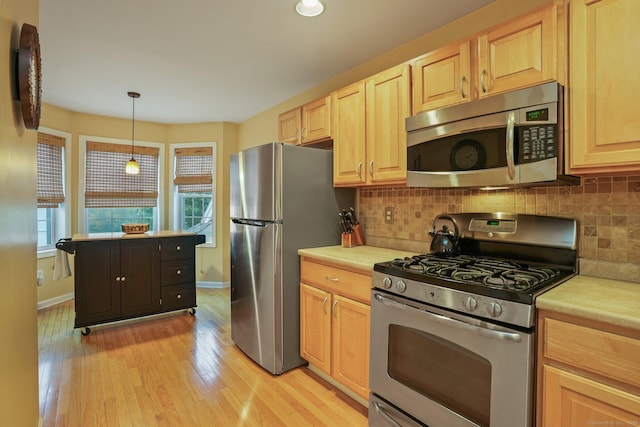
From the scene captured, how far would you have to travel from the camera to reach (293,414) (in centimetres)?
198

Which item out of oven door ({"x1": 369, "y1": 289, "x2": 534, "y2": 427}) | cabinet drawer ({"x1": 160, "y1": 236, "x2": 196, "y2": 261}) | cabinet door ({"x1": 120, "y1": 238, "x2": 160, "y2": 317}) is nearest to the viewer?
Answer: oven door ({"x1": 369, "y1": 289, "x2": 534, "y2": 427})

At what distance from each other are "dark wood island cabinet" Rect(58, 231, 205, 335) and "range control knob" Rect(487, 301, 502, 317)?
3207mm

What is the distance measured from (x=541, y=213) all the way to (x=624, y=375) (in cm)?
91

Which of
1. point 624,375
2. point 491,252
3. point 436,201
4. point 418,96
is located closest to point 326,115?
point 418,96

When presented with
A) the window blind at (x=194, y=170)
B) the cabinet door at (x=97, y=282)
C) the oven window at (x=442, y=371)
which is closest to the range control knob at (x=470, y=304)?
the oven window at (x=442, y=371)

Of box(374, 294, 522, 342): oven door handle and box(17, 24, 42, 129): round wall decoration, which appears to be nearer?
box(17, 24, 42, 129): round wall decoration

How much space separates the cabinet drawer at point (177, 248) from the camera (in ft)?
11.6

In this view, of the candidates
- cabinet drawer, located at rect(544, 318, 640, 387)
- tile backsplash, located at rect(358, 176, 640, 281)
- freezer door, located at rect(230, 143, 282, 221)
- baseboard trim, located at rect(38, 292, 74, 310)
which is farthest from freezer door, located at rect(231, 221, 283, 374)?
baseboard trim, located at rect(38, 292, 74, 310)

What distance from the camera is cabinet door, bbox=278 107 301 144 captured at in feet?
10.2

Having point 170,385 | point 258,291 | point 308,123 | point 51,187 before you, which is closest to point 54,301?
point 51,187

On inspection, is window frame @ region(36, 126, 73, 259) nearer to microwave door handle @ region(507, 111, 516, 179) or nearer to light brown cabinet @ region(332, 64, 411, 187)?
light brown cabinet @ region(332, 64, 411, 187)

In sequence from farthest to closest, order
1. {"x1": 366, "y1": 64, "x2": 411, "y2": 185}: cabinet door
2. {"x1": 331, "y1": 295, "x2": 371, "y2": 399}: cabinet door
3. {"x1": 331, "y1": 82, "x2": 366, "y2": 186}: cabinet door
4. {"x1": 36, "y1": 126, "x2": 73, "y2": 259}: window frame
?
{"x1": 36, "y1": 126, "x2": 73, "y2": 259}: window frame → {"x1": 331, "y1": 82, "x2": 366, "y2": 186}: cabinet door → {"x1": 366, "y1": 64, "x2": 411, "y2": 185}: cabinet door → {"x1": 331, "y1": 295, "x2": 371, "y2": 399}: cabinet door

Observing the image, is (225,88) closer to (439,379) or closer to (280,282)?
(280,282)

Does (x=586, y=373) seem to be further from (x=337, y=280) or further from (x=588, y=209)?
(x=337, y=280)
